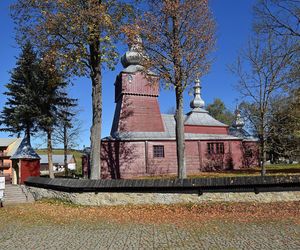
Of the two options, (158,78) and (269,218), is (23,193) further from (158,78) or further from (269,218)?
(269,218)

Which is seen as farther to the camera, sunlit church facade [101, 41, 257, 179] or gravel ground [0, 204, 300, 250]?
sunlit church facade [101, 41, 257, 179]

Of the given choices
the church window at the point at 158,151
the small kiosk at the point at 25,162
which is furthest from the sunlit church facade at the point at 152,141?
the small kiosk at the point at 25,162

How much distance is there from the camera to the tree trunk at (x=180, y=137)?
50.4 feet

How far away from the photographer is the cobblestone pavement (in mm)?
6734

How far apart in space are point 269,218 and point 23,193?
17158mm

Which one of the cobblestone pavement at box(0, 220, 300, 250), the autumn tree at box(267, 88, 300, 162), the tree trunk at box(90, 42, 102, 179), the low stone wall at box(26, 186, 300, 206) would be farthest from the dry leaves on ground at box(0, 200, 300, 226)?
the autumn tree at box(267, 88, 300, 162)

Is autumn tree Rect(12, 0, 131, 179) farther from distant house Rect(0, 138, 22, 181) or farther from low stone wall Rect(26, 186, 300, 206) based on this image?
distant house Rect(0, 138, 22, 181)

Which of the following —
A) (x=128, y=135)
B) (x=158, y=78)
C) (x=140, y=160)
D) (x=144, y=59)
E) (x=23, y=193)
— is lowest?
(x=23, y=193)

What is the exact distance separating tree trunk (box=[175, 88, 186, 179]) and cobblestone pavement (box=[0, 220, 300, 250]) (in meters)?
6.43

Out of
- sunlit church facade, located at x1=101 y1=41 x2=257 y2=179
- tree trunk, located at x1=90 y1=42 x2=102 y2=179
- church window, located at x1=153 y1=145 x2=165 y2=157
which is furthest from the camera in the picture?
church window, located at x1=153 y1=145 x2=165 y2=157

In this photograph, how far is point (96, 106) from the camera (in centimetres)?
1517

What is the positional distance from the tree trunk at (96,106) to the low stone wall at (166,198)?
92.1 inches

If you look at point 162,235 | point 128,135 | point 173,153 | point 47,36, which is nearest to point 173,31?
point 47,36

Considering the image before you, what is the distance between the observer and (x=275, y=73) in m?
19.0
